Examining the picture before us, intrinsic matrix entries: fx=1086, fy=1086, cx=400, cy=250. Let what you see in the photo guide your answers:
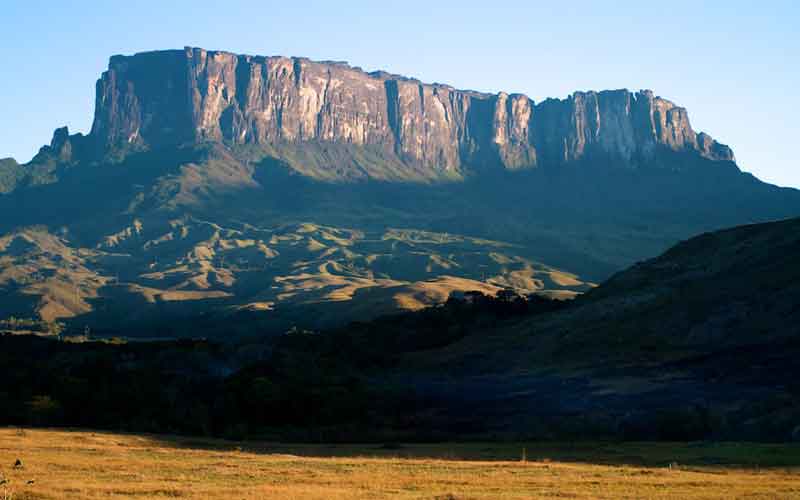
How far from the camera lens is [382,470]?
159ft

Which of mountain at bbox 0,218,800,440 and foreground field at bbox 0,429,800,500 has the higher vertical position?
mountain at bbox 0,218,800,440

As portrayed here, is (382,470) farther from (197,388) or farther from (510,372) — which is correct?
(510,372)

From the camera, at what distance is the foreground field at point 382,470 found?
40.8 meters

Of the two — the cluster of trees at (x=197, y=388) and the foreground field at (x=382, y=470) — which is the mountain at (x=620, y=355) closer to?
the cluster of trees at (x=197, y=388)

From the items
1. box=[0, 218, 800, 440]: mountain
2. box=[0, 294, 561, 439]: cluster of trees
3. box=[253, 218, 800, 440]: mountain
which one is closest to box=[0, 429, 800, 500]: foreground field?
box=[0, 218, 800, 440]: mountain

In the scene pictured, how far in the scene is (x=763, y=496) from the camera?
129 ft

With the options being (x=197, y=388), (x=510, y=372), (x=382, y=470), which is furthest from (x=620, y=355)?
(x=382, y=470)

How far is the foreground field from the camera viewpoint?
134 ft

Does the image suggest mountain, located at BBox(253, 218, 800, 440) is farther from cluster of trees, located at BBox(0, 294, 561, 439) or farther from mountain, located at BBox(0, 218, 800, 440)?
cluster of trees, located at BBox(0, 294, 561, 439)

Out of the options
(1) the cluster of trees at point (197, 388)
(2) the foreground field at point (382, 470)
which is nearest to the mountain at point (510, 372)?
(1) the cluster of trees at point (197, 388)

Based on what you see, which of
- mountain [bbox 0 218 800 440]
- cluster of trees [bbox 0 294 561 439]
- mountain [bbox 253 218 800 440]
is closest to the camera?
mountain [bbox 0 218 800 440]

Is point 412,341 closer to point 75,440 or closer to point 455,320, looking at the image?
point 455,320

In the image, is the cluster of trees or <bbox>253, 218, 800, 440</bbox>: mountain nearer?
the cluster of trees

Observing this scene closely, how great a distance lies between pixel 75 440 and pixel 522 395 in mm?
46526
